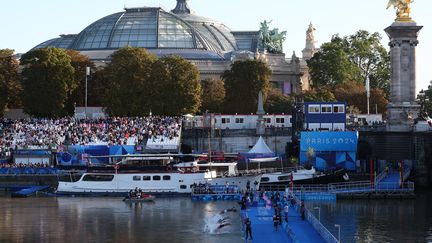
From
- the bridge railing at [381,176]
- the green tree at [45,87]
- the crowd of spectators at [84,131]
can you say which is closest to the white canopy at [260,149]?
the crowd of spectators at [84,131]

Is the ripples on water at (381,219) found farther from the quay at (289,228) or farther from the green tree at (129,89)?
the green tree at (129,89)

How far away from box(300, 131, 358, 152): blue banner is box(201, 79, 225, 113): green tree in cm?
3958

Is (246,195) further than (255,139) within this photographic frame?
No

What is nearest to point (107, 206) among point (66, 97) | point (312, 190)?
point (312, 190)

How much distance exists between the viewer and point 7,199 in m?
110

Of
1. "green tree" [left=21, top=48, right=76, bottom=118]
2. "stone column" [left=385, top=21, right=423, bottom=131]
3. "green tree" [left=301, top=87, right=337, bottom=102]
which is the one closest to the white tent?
"stone column" [left=385, top=21, right=423, bottom=131]

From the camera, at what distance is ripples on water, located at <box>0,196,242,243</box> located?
8125cm

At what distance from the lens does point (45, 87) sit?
155m

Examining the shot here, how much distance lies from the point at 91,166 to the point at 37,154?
1509 centimetres

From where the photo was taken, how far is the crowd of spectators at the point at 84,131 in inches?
5261

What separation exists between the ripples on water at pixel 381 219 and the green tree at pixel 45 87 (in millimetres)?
59965

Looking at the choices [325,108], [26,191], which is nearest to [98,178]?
[26,191]

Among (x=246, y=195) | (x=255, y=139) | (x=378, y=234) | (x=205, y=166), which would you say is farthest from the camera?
(x=255, y=139)

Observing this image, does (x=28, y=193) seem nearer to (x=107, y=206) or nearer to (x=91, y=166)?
(x=91, y=166)
